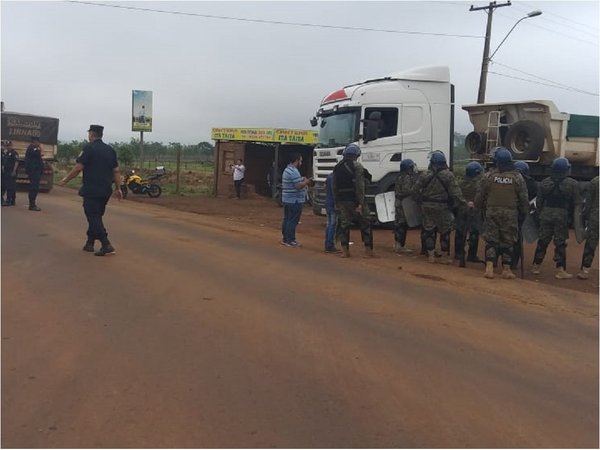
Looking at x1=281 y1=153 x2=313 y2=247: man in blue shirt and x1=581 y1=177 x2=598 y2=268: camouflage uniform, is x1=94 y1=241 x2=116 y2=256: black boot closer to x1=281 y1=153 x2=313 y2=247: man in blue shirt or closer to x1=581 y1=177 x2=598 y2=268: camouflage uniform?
x1=281 y1=153 x2=313 y2=247: man in blue shirt

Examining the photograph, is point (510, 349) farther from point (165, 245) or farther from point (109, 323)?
point (165, 245)

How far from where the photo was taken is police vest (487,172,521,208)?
826cm

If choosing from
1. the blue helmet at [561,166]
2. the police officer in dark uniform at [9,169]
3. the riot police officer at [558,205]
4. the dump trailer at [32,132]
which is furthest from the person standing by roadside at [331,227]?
the dump trailer at [32,132]

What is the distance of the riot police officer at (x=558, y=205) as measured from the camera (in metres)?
8.91

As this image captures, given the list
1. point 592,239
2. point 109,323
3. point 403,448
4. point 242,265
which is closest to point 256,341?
point 109,323

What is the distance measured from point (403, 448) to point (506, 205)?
5654 millimetres

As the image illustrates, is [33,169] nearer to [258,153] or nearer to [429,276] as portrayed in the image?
[429,276]

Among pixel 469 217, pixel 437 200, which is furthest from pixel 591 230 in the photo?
pixel 437 200

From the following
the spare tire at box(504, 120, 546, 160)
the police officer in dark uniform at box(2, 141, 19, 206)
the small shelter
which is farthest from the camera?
the small shelter

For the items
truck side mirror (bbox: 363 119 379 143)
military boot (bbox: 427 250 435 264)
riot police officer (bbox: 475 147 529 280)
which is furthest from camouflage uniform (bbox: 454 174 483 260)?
truck side mirror (bbox: 363 119 379 143)

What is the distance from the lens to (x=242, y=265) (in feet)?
Answer: 27.7

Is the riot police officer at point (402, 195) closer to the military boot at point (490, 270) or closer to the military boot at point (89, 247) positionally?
the military boot at point (490, 270)

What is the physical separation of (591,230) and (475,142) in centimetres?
758

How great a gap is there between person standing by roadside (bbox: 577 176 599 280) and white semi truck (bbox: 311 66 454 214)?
534 centimetres
